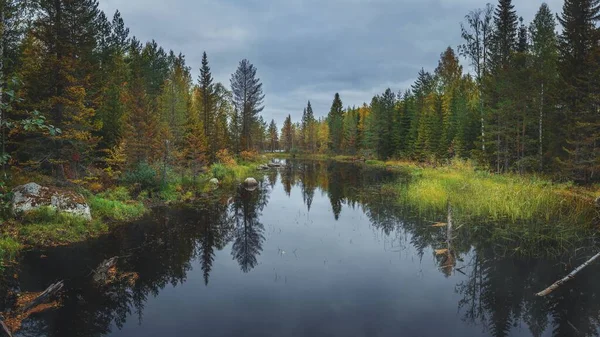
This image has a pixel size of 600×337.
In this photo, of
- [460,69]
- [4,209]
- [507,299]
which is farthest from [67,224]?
[460,69]

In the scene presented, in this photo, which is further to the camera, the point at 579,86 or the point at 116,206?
the point at 579,86

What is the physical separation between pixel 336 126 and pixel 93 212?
71.0 meters

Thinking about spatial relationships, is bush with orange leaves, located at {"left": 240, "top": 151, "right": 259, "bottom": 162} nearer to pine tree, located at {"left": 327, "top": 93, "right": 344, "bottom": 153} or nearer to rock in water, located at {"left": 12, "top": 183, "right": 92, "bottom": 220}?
rock in water, located at {"left": 12, "top": 183, "right": 92, "bottom": 220}

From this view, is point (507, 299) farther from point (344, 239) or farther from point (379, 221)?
point (379, 221)

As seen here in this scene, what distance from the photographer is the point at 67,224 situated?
12.3 m

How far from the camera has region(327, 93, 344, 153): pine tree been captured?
268ft

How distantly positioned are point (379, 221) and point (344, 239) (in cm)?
327

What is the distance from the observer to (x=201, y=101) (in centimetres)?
4088

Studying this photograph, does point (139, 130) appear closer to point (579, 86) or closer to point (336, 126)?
point (579, 86)

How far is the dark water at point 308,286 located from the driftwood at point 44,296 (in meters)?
0.35

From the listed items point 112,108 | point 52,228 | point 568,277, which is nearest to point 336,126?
point 112,108

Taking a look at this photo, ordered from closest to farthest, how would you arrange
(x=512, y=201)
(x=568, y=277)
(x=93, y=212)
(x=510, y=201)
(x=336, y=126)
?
1. (x=568, y=277)
2. (x=93, y=212)
3. (x=512, y=201)
4. (x=510, y=201)
5. (x=336, y=126)

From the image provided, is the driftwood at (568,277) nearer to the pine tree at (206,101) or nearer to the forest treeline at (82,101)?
the forest treeline at (82,101)

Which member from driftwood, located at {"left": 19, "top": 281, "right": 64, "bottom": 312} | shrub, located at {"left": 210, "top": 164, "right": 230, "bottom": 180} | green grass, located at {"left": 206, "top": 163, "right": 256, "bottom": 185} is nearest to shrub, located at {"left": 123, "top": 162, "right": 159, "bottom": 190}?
green grass, located at {"left": 206, "top": 163, "right": 256, "bottom": 185}
